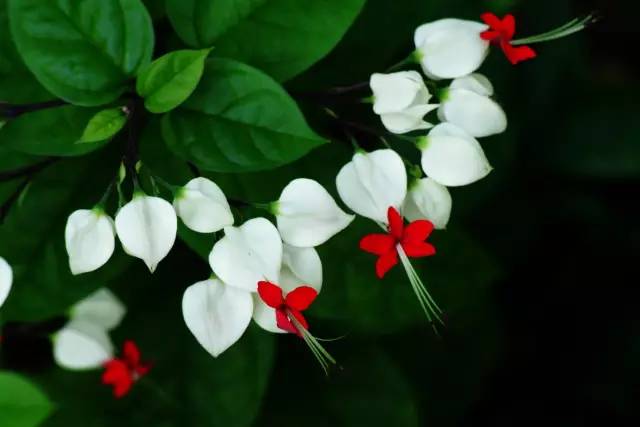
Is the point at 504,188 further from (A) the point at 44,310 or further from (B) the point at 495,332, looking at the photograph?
(A) the point at 44,310

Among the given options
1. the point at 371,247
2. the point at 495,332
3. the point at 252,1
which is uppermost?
the point at 252,1

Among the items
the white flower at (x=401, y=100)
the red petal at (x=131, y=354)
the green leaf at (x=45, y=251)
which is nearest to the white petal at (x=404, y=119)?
the white flower at (x=401, y=100)

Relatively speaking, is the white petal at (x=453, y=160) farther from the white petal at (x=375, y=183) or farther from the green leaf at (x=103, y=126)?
the green leaf at (x=103, y=126)

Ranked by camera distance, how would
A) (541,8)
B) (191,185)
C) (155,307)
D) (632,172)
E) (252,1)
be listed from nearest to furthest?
1. (191,185)
2. (252,1)
3. (155,307)
4. (541,8)
5. (632,172)

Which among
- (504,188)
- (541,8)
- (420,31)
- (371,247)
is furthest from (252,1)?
(504,188)

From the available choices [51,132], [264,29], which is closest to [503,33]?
[264,29]

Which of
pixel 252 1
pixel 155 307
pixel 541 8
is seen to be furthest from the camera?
pixel 541 8
